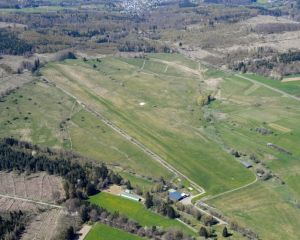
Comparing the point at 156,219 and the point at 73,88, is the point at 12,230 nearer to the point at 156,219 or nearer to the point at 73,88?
the point at 156,219

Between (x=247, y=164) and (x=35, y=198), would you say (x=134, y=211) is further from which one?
(x=247, y=164)

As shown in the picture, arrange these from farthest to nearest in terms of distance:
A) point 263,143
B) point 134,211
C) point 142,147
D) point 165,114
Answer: point 165,114, point 263,143, point 142,147, point 134,211

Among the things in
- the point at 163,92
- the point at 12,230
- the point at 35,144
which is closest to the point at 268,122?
the point at 163,92

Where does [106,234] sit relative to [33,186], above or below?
below

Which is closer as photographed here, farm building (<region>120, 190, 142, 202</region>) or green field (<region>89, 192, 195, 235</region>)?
green field (<region>89, 192, 195, 235</region>)

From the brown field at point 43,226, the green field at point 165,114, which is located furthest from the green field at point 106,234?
the green field at point 165,114

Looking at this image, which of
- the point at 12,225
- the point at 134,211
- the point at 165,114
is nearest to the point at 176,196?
the point at 134,211

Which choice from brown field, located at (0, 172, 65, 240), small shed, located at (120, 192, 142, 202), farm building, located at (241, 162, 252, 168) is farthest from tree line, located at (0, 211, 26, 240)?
farm building, located at (241, 162, 252, 168)

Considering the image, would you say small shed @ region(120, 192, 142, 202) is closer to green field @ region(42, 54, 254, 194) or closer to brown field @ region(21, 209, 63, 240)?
brown field @ region(21, 209, 63, 240)

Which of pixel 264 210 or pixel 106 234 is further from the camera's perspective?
pixel 264 210
